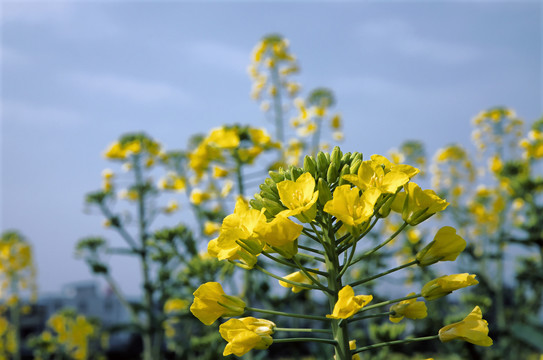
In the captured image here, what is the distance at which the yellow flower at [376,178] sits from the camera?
3.74 ft

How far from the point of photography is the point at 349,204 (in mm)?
1127

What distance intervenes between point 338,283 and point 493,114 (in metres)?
5.94

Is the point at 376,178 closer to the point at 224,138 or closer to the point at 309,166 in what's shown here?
the point at 309,166

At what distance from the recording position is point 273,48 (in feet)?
19.4

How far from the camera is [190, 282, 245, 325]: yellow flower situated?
3.94ft

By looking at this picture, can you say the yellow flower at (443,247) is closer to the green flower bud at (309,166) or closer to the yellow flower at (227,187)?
the green flower bud at (309,166)

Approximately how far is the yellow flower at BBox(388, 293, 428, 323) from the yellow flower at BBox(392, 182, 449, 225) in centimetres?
23

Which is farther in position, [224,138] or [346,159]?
[224,138]

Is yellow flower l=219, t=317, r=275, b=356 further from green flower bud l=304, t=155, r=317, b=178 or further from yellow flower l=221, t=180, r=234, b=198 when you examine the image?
yellow flower l=221, t=180, r=234, b=198

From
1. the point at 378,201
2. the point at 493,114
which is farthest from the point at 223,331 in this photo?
the point at 493,114

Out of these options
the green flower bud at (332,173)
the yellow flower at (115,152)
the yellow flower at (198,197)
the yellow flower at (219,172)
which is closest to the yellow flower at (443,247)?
the green flower bud at (332,173)

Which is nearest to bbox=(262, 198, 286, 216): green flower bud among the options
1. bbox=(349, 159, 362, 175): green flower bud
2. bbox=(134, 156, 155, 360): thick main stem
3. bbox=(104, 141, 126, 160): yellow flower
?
bbox=(349, 159, 362, 175): green flower bud

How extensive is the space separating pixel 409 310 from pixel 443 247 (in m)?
0.20

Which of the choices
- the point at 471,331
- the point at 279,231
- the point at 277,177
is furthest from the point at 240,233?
the point at 471,331
